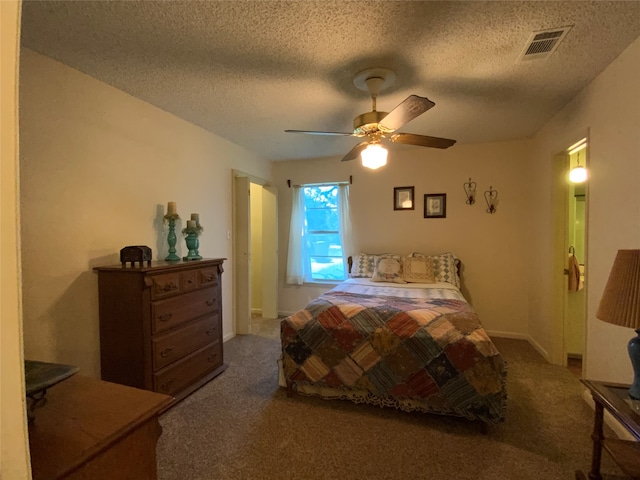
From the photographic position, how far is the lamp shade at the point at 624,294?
1.26 m

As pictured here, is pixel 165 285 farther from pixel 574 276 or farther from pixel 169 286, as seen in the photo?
pixel 574 276

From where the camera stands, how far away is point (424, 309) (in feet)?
7.94

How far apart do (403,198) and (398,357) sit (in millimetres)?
2633

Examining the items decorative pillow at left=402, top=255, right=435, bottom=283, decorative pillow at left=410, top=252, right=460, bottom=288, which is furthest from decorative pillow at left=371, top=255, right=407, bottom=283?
decorative pillow at left=410, top=252, right=460, bottom=288

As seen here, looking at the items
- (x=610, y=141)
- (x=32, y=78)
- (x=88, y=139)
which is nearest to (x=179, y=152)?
(x=88, y=139)

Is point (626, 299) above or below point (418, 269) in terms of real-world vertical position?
above

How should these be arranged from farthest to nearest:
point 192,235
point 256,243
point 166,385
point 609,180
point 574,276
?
1. point 256,243
2. point 574,276
3. point 192,235
4. point 166,385
5. point 609,180

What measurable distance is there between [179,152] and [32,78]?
1251 millimetres

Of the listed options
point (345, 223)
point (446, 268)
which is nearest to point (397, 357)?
point (446, 268)

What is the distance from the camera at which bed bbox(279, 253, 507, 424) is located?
2008mm

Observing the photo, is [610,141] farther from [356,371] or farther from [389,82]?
[356,371]

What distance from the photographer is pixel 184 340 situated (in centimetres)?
251

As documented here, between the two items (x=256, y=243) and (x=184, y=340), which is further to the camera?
(x=256, y=243)

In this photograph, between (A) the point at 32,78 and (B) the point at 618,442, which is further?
(A) the point at 32,78
